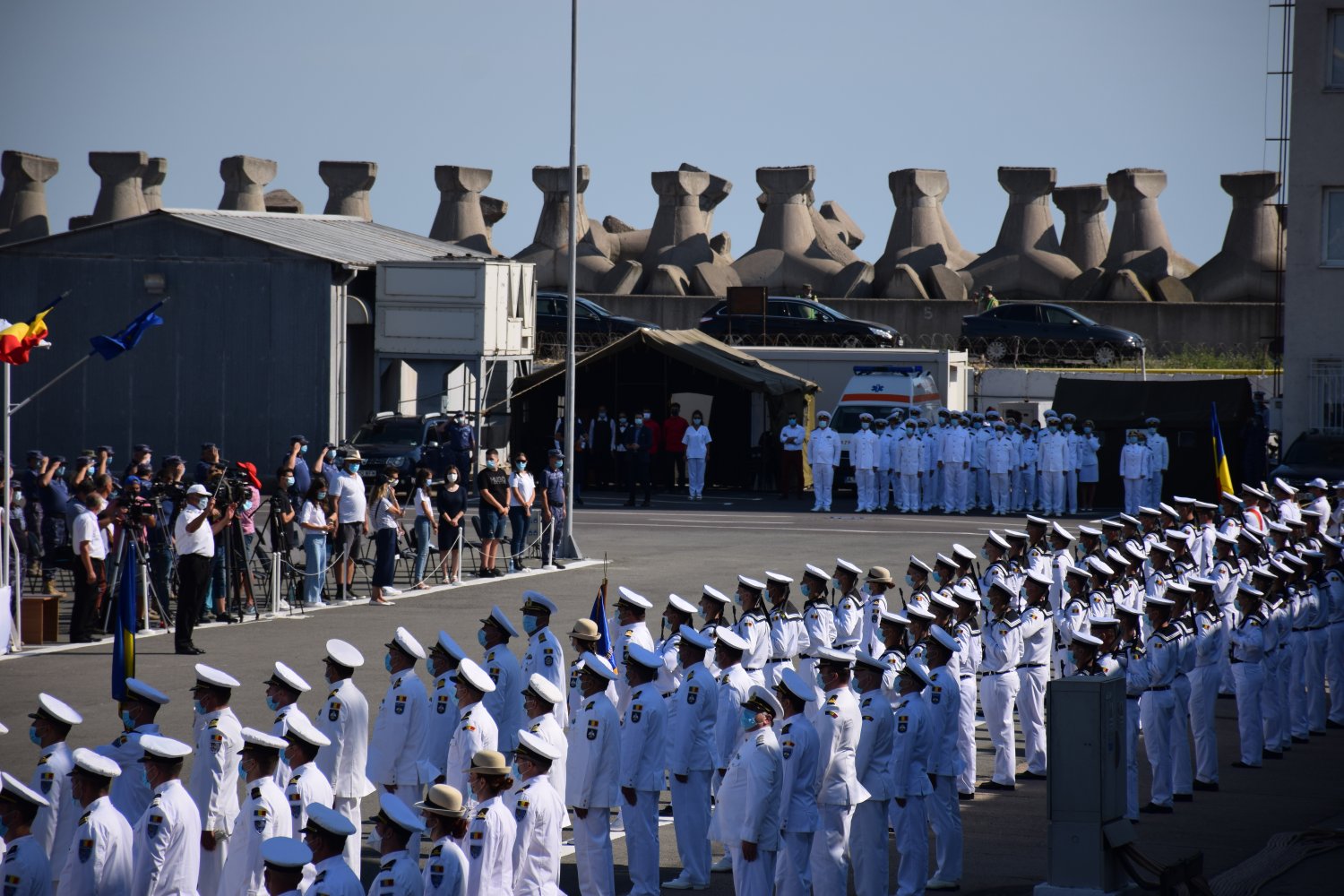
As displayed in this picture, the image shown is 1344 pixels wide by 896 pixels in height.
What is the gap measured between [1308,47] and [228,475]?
23348 millimetres

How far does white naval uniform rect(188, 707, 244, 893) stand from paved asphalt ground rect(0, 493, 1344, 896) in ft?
5.55

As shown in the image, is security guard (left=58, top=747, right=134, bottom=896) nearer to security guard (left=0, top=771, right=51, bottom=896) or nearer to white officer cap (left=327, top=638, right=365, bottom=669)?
security guard (left=0, top=771, right=51, bottom=896)

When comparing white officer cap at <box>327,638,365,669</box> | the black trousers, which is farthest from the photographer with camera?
white officer cap at <box>327,638,365,669</box>

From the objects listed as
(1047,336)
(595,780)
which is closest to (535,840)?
(595,780)

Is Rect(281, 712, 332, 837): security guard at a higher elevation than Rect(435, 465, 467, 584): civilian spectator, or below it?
below

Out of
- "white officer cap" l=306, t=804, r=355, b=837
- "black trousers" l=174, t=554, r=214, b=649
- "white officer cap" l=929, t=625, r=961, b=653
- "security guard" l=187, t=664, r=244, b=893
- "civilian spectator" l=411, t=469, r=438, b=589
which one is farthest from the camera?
"civilian spectator" l=411, t=469, r=438, b=589

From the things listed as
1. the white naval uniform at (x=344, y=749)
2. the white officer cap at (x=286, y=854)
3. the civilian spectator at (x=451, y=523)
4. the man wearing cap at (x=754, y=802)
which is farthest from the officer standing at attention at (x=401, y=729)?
the civilian spectator at (x=451, y=523)

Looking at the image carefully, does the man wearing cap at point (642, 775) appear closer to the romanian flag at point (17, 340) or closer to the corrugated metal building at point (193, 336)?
the romanian flag at point (17, 340)

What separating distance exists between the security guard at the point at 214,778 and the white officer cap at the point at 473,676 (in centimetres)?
138

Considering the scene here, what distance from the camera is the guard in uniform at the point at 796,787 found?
991 cm

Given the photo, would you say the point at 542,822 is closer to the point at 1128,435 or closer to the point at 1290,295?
the point at 1128,435

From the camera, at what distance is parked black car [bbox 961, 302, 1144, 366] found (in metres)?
43.2

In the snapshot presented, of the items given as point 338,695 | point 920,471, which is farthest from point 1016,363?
point 338,695

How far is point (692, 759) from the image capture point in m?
11.1
